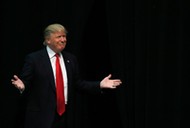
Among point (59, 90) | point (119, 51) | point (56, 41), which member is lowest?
point (59, 90)

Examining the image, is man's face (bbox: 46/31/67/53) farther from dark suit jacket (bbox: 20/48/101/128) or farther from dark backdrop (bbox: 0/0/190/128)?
dark backdrop (bbox: 0/0/190/128)

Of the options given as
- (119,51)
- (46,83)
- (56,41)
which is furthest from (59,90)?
(119,51)

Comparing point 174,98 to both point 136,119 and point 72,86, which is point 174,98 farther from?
point 72,86

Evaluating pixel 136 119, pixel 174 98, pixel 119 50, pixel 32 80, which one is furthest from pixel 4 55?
pixel 174 98

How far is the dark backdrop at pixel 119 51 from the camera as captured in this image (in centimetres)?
378

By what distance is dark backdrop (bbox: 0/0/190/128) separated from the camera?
12.4ft

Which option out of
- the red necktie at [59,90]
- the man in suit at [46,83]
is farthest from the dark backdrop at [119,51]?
the red necktie at [59,90]

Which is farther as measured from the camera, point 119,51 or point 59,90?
point 119,51

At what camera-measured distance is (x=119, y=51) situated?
3.85m

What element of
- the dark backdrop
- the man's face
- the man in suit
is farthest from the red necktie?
the dark backdrop

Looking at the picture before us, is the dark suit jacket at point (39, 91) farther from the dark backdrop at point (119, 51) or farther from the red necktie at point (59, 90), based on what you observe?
the dark backdrop at point (119, 51)

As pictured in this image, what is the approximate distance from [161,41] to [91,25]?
2.39 ft

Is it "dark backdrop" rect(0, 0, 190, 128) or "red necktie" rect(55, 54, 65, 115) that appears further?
"dark backdrop" rect(0, 0, 190, 128)

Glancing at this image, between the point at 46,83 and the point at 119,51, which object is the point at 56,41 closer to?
the point at 46,83
